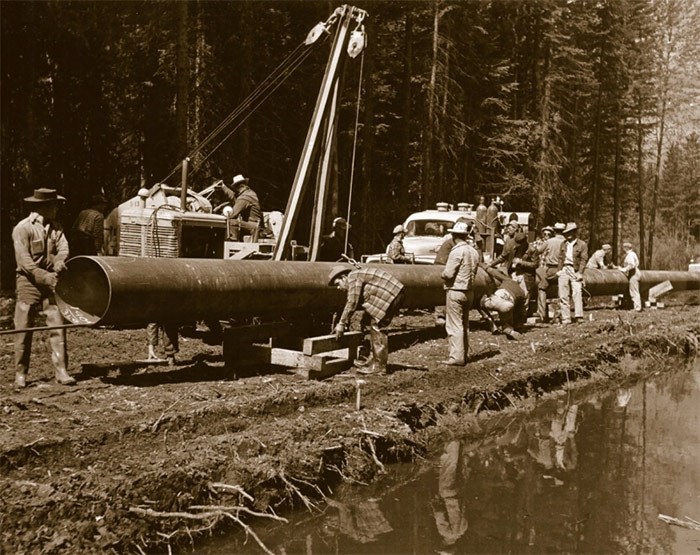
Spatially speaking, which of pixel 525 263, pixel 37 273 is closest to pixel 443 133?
pixel 525 263

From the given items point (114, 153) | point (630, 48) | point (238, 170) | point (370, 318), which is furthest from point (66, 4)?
point (630, 48)

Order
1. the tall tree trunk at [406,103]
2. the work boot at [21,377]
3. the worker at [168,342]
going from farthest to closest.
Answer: the tall tree trunk at [406,103], the worker at [168,342], the work boot at [21,377]

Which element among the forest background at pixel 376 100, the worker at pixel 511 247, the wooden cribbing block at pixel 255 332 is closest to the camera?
the wooden cribbing block at pixel 255 332

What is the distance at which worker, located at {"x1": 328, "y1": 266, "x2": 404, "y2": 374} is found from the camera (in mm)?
10047

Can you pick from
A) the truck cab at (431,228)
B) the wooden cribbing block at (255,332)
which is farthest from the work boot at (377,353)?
the truck cab at (431,228)

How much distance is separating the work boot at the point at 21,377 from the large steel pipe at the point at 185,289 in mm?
732

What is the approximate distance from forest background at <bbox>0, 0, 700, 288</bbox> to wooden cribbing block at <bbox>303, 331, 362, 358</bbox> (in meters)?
5.43

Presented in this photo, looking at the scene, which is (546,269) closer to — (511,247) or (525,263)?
(525,263)

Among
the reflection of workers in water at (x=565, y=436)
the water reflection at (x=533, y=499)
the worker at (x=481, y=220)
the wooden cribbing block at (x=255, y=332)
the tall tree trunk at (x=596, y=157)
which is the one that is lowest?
the reflection of workers in water at (x=565, y=436)

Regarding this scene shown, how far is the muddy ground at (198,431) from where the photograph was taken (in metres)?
5.19

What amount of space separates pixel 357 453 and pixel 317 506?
0.86m

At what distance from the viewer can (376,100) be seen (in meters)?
32.8

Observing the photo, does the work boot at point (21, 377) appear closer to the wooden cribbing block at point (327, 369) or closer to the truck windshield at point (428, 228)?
the wooden cribbing block at point (327, 369)

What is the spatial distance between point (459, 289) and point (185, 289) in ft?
13.1
